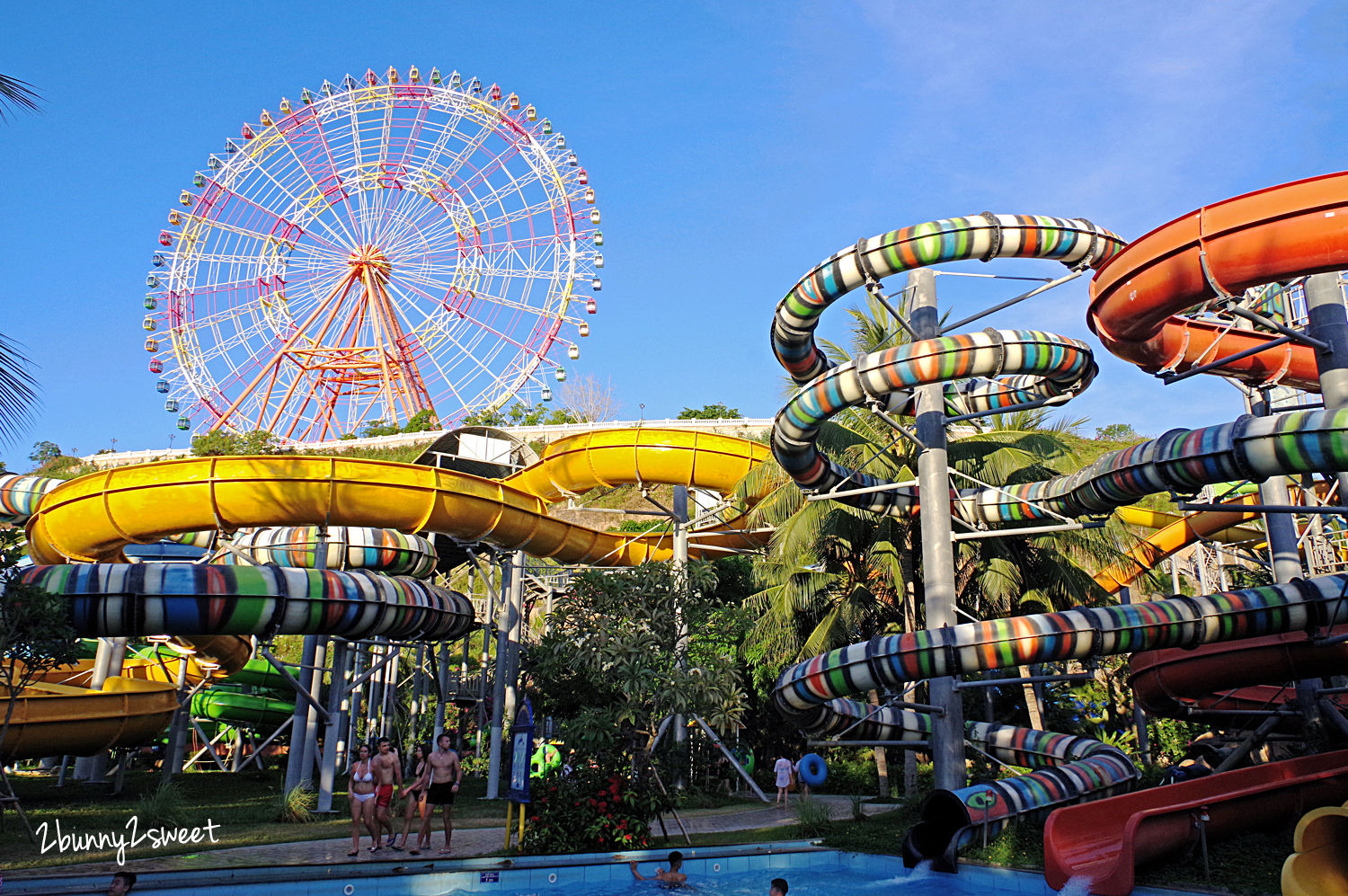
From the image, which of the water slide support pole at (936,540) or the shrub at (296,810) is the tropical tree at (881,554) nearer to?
the water slide support pole at (936,540)

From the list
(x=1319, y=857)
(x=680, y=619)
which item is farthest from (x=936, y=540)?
(x=1319, y=857)

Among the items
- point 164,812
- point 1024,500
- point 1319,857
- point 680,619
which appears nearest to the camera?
point 1319,857

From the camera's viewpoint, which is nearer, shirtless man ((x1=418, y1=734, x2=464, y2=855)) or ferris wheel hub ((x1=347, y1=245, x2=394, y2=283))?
shirtless man ((x1=418, y1=734, x2=464, y2=855))

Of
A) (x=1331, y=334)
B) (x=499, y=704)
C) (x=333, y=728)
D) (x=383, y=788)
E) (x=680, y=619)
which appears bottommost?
(x=383, y=788)

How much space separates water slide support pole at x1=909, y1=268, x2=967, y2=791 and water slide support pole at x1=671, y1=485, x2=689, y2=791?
266 cm

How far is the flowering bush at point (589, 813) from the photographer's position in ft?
32.1

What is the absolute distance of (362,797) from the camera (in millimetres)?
10031

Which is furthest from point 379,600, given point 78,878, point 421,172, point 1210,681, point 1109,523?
point 421,172

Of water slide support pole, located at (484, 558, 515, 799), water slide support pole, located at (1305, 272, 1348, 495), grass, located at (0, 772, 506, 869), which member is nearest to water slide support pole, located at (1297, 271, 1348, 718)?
water slide support pole, located at (1305, 272, 1348, 495)

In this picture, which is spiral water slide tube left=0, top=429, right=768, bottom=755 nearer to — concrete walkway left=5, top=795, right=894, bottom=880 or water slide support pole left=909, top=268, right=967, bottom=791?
concrete walkway left=5, top=795, right=894, bottom=880

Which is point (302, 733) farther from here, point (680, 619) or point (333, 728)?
point (680, 619)

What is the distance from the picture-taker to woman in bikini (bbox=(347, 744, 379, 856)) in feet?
32.4

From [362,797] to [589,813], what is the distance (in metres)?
2.27

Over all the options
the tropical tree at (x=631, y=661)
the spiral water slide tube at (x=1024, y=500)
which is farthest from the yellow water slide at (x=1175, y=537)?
the tropical tree at (x=631, y=661)
